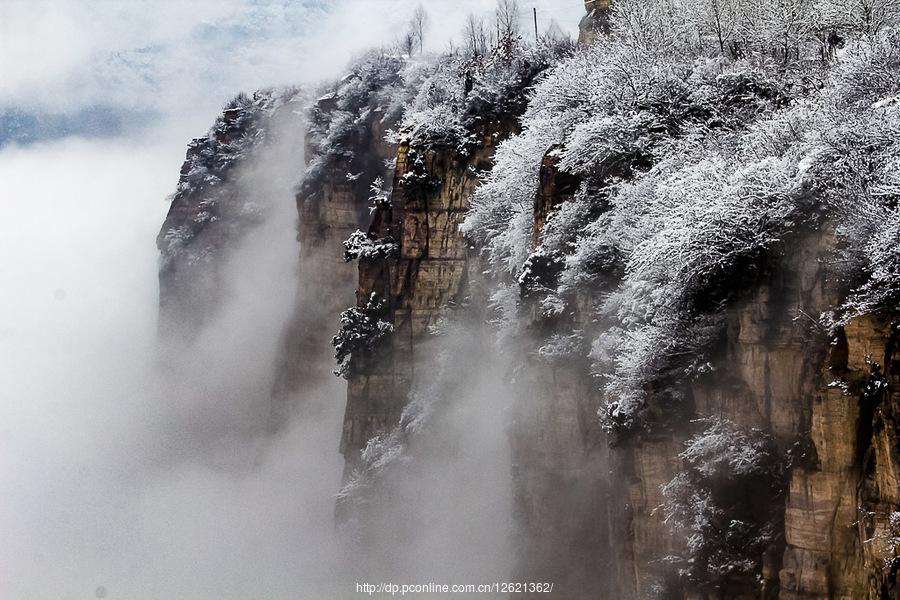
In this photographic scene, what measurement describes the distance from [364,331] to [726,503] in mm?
30001

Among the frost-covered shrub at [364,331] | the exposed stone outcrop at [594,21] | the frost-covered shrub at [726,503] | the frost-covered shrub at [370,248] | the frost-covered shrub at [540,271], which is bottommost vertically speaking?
the frost-covered shrub at [726,503]

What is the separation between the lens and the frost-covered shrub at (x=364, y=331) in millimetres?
51312

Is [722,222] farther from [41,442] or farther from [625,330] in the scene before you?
[41,442]

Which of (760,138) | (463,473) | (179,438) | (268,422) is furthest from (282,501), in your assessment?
(760,138)

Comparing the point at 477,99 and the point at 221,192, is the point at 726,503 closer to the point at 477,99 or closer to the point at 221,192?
the point at 477,99

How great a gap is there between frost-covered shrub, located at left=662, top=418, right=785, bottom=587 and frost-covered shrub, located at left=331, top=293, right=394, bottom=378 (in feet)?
92.0

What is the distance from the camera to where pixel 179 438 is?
84.9m

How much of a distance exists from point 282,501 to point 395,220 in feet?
86.0

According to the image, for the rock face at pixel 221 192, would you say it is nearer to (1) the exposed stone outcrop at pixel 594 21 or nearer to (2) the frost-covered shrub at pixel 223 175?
(2) the frost-covered shrub at pixel 223 175

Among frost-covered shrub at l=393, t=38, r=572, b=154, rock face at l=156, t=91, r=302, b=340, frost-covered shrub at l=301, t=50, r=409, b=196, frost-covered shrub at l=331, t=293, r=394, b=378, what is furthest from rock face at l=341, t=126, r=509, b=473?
rock face at l=156, t=91, r=302, b=340

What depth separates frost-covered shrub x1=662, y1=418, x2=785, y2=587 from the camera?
2273 centimetres

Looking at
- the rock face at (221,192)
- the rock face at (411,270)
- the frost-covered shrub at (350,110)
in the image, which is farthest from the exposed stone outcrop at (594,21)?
the rock face at (221,192)

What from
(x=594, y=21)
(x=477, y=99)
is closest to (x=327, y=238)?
(x=477, y=99)

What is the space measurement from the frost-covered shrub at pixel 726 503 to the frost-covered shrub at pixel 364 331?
28.1 m
